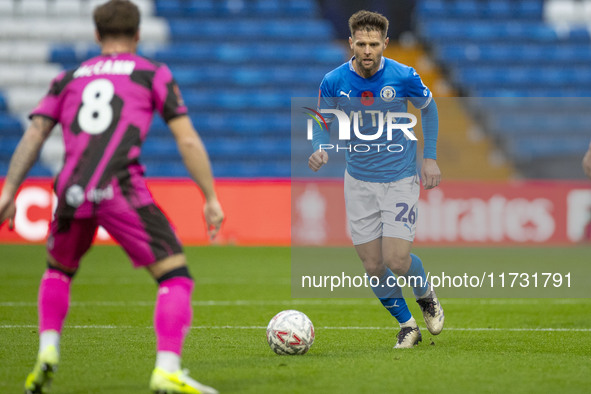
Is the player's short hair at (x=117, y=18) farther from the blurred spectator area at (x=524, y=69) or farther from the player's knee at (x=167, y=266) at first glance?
the blurred spectator area at (x=524, y=69)

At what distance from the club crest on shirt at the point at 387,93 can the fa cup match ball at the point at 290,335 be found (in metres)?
1.57

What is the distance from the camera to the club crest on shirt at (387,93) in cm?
612

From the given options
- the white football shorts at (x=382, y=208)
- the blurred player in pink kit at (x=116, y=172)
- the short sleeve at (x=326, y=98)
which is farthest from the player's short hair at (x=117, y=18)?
the white football shorts at (x=382, y=208)

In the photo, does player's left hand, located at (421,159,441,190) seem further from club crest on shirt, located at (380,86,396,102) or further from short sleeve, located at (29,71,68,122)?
short sleeve, located at (29,71,68,122)

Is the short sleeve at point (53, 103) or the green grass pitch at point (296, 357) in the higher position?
the short sleeve at point (53, 103)

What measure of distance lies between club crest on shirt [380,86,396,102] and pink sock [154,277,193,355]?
243 cm

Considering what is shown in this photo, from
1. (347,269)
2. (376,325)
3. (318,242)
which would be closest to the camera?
(376,325)

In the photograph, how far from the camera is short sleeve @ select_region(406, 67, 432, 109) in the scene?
20.1 feet

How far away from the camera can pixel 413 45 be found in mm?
24859

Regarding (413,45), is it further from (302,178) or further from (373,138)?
(373,138)

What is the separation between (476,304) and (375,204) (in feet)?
12.0

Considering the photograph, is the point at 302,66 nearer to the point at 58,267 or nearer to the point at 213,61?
the point at 213,61

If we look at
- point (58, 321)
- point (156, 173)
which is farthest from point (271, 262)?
point (58, 321)

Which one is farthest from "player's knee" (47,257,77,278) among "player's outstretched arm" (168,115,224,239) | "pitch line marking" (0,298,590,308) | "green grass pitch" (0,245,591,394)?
"pitch line marking" (0,298,590,308)
